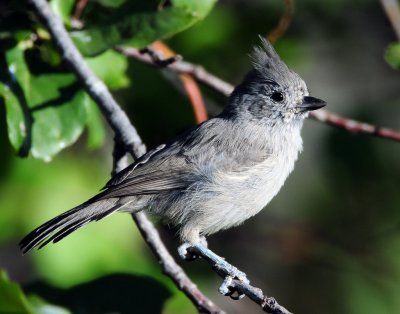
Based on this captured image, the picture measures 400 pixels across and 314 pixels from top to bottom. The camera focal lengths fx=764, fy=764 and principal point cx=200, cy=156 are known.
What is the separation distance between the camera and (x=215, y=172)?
3.81 meters

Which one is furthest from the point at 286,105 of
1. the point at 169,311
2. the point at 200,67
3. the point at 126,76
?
the point at 169,311

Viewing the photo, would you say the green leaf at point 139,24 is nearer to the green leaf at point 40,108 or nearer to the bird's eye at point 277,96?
the green leaf at point 40,108

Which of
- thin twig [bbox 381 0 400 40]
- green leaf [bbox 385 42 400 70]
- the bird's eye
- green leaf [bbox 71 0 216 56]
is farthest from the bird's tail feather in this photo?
thin twig [bbox 381 0 400 40]

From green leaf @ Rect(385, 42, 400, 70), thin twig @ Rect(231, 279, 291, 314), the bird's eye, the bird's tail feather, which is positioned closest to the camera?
thin twig @ Rect(231, 279, 291, 314)

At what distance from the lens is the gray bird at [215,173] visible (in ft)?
12.0

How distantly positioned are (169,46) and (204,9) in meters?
0.63

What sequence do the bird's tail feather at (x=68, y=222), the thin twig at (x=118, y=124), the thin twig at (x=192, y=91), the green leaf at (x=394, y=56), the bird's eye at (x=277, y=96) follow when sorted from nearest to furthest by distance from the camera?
the thin twig at (x=118, y=124), the bird's tail feather at (x=68, y=222), the green leaf at (x=394, y=56), the thin twig at (x=192, y=91), the bird's eye at (x=277, y=96)

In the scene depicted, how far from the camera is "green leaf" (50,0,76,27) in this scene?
3.75 m

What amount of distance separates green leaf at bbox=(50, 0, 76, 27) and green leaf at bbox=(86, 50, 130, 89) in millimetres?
228

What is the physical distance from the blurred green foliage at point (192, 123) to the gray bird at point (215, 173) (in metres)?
0.31

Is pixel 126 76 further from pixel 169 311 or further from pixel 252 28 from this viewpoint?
pixel 169 311

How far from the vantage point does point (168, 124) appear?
444 centimetres

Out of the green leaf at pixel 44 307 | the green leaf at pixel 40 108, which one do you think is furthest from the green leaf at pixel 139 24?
the green leaf at pixel 44 307

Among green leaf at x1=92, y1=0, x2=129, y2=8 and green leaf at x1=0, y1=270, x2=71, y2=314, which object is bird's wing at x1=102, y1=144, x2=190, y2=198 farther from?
green leaf at x1=0, y1=270, x2=71, y2=314
